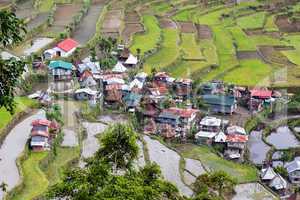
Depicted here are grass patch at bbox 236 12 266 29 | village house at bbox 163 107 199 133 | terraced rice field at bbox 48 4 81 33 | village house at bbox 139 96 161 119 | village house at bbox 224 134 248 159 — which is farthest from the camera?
grass patch at bbox 236 12 266 29

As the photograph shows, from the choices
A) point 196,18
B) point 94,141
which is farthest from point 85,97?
point 196,18

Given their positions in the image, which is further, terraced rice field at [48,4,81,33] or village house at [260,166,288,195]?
terraced rice field at [48,4,81,33]

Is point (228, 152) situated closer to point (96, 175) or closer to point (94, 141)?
point (94, 141)

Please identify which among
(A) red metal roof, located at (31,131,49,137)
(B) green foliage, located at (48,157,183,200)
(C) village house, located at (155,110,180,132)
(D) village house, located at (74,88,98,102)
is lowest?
(C) village house, located at (155,110,180,132)

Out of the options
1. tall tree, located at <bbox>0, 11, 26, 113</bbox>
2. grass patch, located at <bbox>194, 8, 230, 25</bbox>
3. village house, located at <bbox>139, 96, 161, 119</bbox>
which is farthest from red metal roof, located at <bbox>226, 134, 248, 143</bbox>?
grass patch, located at <bbox>194, 8, 230, 25</bbox>

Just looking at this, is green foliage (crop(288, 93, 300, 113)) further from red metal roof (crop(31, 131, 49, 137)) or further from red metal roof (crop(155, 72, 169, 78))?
red metal roof (crop(31, 131, 49, 137))

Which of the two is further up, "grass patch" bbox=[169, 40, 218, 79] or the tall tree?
the tall tree

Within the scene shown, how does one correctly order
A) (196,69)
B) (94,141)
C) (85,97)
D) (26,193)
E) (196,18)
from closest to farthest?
(26,193) < (94,141) < (85,97) < (196,69) < (196,18)
